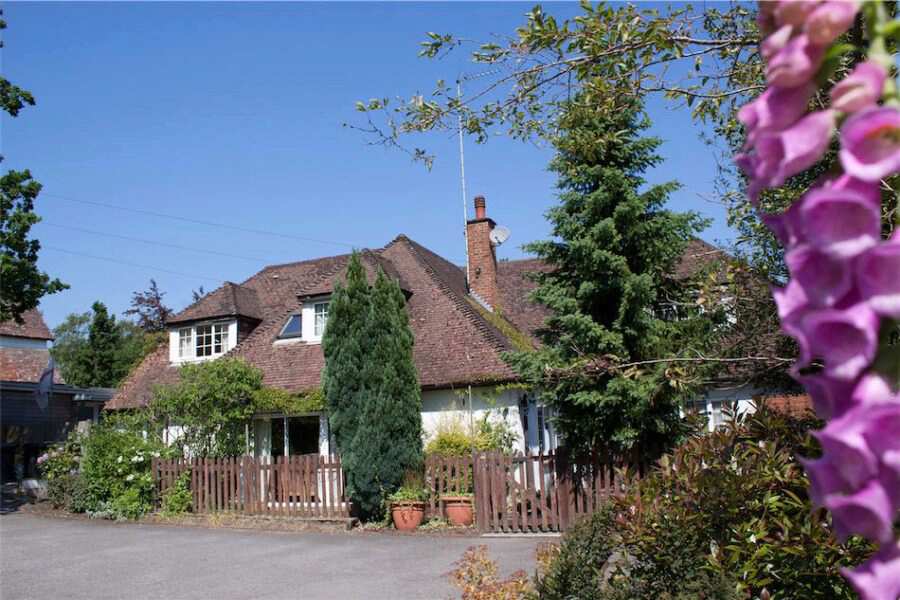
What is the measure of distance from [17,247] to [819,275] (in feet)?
67.8

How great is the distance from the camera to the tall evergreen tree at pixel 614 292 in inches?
551

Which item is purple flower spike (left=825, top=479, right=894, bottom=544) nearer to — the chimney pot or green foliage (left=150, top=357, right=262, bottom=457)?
green foliage (left=150, top=357, right=262, bottom=457)

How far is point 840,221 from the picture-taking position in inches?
27.8

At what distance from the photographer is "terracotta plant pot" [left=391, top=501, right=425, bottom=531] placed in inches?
621

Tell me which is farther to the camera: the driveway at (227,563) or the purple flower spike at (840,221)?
the driveway at (227,563)

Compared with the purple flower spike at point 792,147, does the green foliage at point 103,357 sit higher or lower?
higher

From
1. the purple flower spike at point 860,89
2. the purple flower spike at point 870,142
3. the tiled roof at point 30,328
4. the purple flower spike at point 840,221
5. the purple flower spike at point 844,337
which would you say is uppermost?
the tiled roof at point 30,328

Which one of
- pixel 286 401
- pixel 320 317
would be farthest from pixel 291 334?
pixel 286 401

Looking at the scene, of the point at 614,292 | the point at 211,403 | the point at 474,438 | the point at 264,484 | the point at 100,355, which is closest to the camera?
the point at 614,292

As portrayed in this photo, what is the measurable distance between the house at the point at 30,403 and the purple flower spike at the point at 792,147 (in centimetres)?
2847

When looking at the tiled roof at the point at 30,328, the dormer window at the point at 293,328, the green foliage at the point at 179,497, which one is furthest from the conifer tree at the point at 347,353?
the tiled roof at the point at 30,328

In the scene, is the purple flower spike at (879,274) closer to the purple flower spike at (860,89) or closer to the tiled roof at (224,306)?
the purple flower spike at (860,89)

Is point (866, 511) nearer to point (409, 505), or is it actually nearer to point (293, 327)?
point (409, 505)

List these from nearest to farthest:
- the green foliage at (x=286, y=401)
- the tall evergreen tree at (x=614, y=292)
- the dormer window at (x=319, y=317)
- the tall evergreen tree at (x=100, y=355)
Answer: the tall evergreen tree at (x=614, y=292) → the green foliage at (x=286, y=401) → the dormer window at (x=319, y=317) → the tall evergreen tree at (x=100, y=355)
